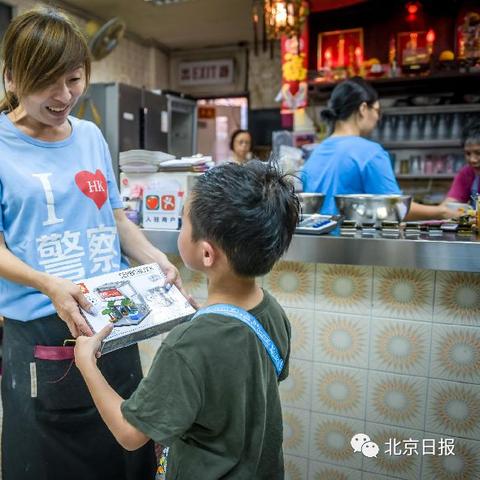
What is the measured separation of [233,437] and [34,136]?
2.94ft

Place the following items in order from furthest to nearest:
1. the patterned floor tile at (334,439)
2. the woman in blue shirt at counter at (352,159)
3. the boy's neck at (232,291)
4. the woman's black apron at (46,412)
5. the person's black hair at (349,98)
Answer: the person's black hair at (349,98) → the woman in blue shirt at counter at (352,159) → the patterned floor tile at (334,439) → the woman's black apron at (46,412) → the boy's neck at (232,291)

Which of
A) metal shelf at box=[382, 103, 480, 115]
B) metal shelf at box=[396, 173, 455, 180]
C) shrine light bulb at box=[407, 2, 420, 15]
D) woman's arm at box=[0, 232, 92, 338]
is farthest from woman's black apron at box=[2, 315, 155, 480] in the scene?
shrine light bulb at box=[407, 2, 420, 15]

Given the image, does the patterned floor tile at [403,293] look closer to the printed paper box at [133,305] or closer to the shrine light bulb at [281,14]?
the printed paper box at [133,305]

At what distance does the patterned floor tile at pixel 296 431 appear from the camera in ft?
6.61

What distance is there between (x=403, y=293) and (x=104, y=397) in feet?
3.91

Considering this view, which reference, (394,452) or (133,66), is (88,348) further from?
(133,66)

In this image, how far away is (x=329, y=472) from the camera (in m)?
2.01

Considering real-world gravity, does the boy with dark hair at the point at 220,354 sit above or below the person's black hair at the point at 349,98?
below

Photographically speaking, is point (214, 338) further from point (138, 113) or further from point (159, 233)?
point (138, 113)

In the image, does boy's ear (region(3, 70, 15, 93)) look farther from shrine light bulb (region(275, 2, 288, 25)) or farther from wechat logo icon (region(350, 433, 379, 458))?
shrine light bulb (region(275, 2, 288, 25))

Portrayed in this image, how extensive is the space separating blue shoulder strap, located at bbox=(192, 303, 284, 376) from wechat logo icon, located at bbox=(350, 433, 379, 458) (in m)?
1.07

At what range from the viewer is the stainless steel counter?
165 cm

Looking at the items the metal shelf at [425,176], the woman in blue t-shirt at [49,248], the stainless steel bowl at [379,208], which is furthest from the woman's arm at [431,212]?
the metal shelf at [425,176]

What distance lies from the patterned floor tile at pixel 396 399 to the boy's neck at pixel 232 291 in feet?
3.37
